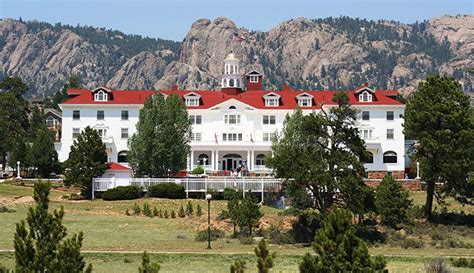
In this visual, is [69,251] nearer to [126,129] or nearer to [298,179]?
[298,179]

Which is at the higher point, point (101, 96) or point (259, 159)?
point (101, 96)

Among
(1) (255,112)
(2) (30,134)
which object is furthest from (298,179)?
(2) (30,134)

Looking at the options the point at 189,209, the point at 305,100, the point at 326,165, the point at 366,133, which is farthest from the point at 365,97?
the point at 326,165

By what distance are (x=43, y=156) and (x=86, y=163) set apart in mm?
14908

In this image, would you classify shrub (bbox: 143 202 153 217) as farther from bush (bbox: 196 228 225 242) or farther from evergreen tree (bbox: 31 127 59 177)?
evergreen tree (bbox: 31 127 59 177)

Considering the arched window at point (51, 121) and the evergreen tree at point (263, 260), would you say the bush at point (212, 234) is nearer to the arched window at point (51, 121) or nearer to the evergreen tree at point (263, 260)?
the evergreen tree at point (263, 260)

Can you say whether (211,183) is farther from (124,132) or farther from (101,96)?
(101,96)

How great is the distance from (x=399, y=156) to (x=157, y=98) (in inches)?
1205

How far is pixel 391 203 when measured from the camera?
5438 centimetres

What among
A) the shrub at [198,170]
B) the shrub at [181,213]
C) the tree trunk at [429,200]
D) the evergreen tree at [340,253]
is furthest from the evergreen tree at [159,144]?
the evergreen tree at [340,253]

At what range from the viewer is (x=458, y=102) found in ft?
199

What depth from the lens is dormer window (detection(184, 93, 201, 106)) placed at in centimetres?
9519

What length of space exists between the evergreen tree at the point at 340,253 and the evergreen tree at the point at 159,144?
46.4m

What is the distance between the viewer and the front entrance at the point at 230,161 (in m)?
93.8
